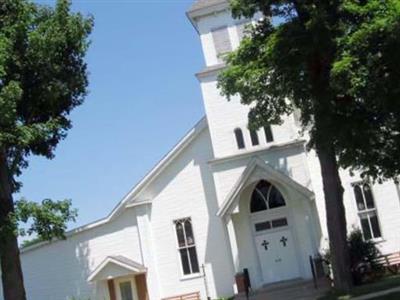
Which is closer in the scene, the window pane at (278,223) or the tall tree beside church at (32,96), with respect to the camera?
the tall tree beside church at (32,96)

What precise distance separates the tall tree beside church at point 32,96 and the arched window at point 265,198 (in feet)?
34.0

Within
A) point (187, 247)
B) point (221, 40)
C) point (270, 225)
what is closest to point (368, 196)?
point (270, 225)

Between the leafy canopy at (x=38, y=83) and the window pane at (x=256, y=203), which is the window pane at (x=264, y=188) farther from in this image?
the leafy canopy at (x=38, y=83)

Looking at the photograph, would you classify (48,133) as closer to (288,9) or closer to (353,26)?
(288,9)

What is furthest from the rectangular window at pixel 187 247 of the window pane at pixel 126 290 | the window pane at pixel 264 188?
the window pane at pixel 264 188

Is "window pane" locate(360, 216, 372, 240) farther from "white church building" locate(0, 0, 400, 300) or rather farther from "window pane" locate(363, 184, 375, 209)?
"window pane" locate(363, 184, 375, 209)

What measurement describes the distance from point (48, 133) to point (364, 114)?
9575 millimetres

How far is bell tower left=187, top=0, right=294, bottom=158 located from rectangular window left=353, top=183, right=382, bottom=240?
4.51m

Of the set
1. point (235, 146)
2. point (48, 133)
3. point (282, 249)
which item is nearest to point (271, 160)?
point (235, 146)

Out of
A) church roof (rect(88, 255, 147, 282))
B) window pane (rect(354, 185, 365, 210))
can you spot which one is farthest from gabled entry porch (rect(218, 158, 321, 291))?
church roof (rect(88, 255, 147, 282))

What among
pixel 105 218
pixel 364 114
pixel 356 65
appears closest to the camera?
pixel 356 65

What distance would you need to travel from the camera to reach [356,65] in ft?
53.1

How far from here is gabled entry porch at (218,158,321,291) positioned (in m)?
28.3

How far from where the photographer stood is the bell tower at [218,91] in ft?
97.8
